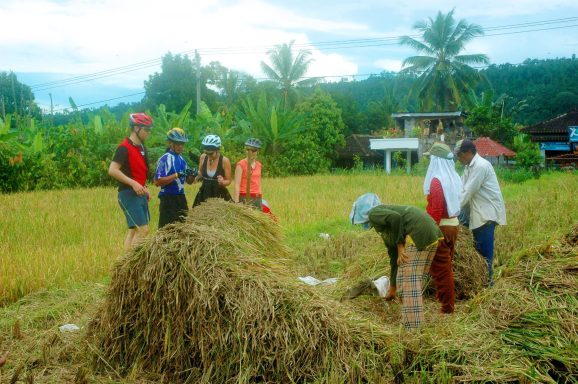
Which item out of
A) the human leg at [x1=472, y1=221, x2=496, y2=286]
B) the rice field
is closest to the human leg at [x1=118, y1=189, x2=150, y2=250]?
the rice field

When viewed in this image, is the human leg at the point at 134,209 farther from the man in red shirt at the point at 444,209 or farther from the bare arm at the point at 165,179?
the man in red shirt at the point at 444,209

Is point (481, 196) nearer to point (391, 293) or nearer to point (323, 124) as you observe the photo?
point (391, 293)

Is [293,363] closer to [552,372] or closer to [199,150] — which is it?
[552,372]

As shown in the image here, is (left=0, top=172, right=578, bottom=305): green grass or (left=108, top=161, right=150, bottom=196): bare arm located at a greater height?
(left=108, top=161, right=150, bottom=196): bare arm

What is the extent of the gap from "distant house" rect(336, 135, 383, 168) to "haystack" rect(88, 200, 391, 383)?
115 feet

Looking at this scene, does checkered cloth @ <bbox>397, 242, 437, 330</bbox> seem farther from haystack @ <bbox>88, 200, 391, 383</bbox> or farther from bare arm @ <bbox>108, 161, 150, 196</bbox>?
bare arm @ <bbox>108, 161, 150, 196</bbox>

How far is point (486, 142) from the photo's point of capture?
113 ft

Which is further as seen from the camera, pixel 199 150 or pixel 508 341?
pixel 199 150

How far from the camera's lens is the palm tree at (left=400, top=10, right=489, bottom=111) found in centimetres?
4400

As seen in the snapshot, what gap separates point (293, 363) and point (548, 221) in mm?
7782

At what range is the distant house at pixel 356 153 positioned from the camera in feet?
129

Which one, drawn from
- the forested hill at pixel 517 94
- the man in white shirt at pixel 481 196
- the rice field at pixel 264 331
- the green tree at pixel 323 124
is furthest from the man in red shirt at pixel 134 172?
the forested hill at pixel 517 94

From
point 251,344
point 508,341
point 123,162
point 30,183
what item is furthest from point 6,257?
point 30,183

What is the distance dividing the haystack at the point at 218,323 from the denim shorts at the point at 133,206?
7.75 ft
